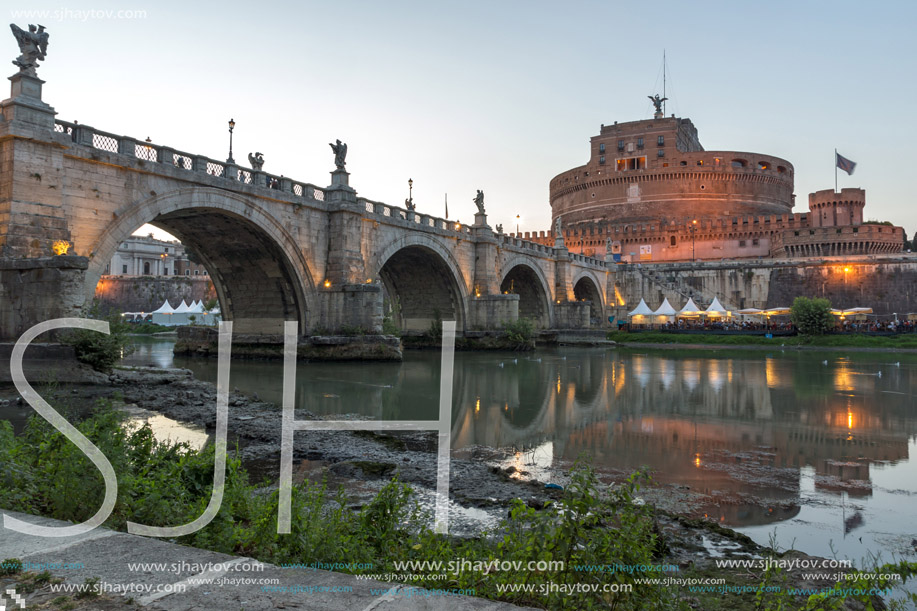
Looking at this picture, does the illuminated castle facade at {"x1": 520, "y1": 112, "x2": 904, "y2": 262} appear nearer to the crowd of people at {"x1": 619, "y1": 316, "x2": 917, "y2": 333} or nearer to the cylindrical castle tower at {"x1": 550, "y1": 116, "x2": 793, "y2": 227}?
the cylindrical castle tower at {"x1": 550, "y1": 116, "x2": 793, "y2": 227}

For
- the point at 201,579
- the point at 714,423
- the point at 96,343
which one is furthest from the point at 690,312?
the point at 201,579

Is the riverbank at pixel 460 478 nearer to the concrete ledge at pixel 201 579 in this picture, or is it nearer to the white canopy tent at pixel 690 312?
the concrete ledge at pixel 201 579

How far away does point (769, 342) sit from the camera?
1563 inches

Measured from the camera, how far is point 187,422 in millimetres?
11578

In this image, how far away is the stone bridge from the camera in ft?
50.9

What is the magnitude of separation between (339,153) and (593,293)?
3734cm

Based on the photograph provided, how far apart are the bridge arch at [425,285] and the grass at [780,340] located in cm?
1565

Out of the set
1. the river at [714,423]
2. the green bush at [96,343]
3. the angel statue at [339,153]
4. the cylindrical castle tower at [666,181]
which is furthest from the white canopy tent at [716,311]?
the green bush at [96,343]

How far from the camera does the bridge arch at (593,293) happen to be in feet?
185

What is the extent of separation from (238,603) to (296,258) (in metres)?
23.8

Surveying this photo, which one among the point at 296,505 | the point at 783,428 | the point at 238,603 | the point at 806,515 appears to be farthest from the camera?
the point at 783,428

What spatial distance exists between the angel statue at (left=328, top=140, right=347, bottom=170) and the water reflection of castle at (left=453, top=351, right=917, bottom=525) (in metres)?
11.2

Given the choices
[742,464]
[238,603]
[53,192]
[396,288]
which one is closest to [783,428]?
[742,464]

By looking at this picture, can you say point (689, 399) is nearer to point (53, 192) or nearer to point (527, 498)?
point (527, 498)
